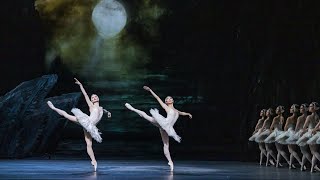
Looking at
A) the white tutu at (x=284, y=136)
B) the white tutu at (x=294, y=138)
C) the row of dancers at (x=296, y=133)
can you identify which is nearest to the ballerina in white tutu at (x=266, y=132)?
the row of dancers at (x=296, y=133)

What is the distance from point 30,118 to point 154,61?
3.41 m

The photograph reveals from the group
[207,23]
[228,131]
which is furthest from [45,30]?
[228,131]

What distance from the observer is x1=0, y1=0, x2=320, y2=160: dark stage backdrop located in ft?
58.1

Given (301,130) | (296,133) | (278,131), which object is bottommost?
(278,131)

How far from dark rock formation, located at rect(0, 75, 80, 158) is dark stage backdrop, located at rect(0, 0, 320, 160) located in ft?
0.81

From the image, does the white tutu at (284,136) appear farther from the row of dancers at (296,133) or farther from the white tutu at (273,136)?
the white tutu at (273,136)

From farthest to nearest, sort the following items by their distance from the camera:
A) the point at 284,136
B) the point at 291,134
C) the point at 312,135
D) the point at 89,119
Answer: the point at 284,136 < the point at 291,134 < the point at 312,135 < the point at 89,119

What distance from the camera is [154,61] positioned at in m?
17.7

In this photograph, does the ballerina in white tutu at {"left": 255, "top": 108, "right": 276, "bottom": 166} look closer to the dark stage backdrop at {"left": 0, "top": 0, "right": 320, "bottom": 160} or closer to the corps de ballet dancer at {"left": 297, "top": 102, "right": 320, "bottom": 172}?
the corps de ballet dancer at {"left": 297, "top": 102, "right": 320, "bottom": 172}

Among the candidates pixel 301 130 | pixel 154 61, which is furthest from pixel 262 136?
pixel 154 61

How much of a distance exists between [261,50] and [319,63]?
1.72 metres

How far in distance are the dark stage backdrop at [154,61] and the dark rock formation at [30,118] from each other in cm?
25

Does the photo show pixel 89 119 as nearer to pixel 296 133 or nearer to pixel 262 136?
pixel 296 133

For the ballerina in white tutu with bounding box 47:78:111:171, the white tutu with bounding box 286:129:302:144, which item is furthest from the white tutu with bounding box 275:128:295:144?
the ballerina in white tutu with bounding box 47:78:111:171
